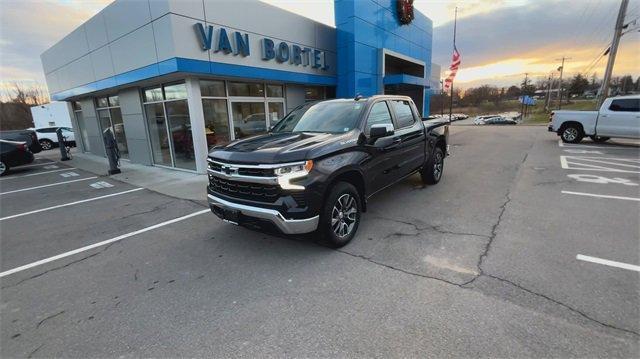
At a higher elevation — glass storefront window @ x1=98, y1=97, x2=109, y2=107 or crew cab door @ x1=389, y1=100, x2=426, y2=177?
glass storefront window @ x1=98, y1=97, x2=109, y2=107

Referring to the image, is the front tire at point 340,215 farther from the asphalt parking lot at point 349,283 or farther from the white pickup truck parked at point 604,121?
the white pickup truck parked at point 604,121

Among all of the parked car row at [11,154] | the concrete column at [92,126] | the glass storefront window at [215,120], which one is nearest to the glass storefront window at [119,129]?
the concrete column at [92,126]

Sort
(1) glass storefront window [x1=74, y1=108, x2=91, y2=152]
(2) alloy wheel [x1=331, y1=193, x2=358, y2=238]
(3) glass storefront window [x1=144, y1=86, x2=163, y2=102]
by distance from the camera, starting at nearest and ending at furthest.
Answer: (2) alloy wheel [x1=331, y1=193, x2=358, y2=238] < (3) glass storefront window [x1=144, y1=86, x2=163, y2=102] < (1) glass storefront window [x1=74, y1=108, x2=91, y2=152]

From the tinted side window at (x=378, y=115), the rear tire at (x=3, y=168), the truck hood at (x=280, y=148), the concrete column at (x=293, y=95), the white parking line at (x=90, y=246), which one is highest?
the concrete column at (x=293, y=95)

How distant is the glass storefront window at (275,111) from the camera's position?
1143 centimetres

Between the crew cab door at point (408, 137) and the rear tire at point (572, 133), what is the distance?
10730mm

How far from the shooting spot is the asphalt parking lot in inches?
93.7

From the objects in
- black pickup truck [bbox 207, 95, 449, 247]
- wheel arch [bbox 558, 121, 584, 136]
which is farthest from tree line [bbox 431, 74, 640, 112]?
black pickup truck [bbox 207, 95, 449, 247]

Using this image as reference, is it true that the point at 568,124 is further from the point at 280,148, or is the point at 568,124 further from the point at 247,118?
the point at 280,148

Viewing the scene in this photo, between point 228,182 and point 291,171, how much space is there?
952mm

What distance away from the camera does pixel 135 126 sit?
11281 millimetres

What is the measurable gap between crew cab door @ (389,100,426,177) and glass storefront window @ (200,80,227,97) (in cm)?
624

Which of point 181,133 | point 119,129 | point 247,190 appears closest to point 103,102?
point 119,129

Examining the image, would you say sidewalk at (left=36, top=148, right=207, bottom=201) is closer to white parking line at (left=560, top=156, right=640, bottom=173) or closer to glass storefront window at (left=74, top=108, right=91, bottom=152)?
glass storefront window at (left=74, top=108, right=91, bottom=152)
